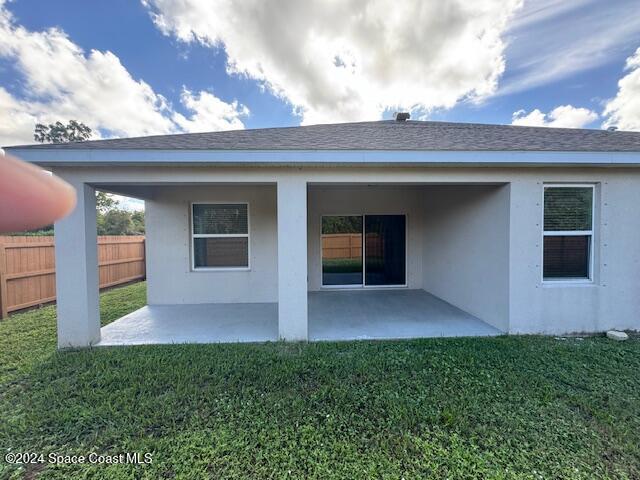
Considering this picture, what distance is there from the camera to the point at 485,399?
114 inches

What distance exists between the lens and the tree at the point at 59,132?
21.2 meters

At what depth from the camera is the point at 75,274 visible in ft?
13.9

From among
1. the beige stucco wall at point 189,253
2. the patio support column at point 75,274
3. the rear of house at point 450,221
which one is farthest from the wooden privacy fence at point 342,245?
the patio support column at point 75,274

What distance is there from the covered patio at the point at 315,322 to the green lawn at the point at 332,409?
519 mm

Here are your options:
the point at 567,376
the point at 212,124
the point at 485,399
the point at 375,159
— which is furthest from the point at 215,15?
the point at 567,376

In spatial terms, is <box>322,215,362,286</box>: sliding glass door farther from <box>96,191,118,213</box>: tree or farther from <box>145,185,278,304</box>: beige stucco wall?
<box>96,191,118,213</box>: tree

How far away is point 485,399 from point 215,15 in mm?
10305

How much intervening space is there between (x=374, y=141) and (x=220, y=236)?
4.39 meters

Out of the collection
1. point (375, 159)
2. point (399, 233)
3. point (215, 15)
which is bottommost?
point (399, 233)

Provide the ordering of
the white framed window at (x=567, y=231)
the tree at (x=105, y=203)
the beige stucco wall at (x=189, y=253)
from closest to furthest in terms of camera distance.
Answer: the white framed window at (x=567, y=231), the beige stucco wall at (x=189, y=253), the tree at (x=105, y=203)

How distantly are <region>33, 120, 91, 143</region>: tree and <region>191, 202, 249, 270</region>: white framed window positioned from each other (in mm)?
22710

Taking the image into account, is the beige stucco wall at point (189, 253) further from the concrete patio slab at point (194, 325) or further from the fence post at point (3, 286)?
the fence post at point (3, 286)

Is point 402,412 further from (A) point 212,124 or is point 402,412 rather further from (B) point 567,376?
(A) point 212,124

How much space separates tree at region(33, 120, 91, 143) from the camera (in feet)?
69.6
